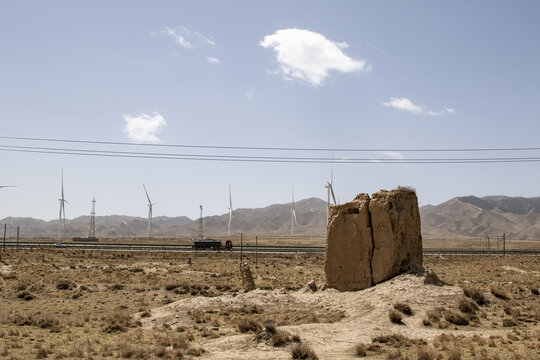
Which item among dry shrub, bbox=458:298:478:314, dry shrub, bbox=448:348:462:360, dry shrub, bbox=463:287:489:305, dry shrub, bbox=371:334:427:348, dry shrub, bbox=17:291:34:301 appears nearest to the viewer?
dry shrub, bbox=448:348:462:360

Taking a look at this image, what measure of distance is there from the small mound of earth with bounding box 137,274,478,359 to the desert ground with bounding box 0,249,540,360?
46mm

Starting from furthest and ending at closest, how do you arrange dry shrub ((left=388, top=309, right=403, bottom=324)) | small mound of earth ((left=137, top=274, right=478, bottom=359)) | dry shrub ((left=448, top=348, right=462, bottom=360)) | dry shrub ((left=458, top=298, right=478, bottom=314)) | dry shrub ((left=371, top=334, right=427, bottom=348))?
1. dry shrub ((left=458, top=298, right=478, bottom=314))
2. dry shrub ((left=388, top=309, right=403, bottom=324))
3. small mound of earth ((left=137, top=274, right=478, bottom=359))
4. dry shrub ((left=371, top=334, right=427, bottom=348))
5. dry shrub ((left=448, top=348, right=462, bottom=360))

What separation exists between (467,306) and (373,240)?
5.63 metres

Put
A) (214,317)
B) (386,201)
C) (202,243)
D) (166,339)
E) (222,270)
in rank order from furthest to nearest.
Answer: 1. (202,243)
2. (222,270)
3. (386,201)
4. (214,317)
5. (166,339)

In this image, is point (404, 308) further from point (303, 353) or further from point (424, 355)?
point (303, 353)

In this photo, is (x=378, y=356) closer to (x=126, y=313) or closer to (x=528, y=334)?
(x=528, y=334)

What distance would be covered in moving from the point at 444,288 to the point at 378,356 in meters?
9.25

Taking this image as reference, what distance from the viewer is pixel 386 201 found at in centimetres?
2306

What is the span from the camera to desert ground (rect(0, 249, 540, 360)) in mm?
14805

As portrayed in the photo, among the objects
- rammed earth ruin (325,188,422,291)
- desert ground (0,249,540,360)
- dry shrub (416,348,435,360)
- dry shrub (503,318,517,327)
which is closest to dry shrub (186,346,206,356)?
desert ground (0,249,540,360)

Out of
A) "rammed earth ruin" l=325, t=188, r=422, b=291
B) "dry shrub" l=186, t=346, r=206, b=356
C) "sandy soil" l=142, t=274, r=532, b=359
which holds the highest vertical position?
"rammed earth ruin" l=325, t=188, r=422, b=291

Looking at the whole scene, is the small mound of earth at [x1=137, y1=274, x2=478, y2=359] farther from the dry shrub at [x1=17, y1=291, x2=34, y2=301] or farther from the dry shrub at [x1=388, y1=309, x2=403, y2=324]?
the dry shrub at [x1=17, y1=291, x2=34, y2=301]

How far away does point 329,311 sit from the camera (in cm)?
2091

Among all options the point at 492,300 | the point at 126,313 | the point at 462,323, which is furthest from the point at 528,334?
the point at 126,313
